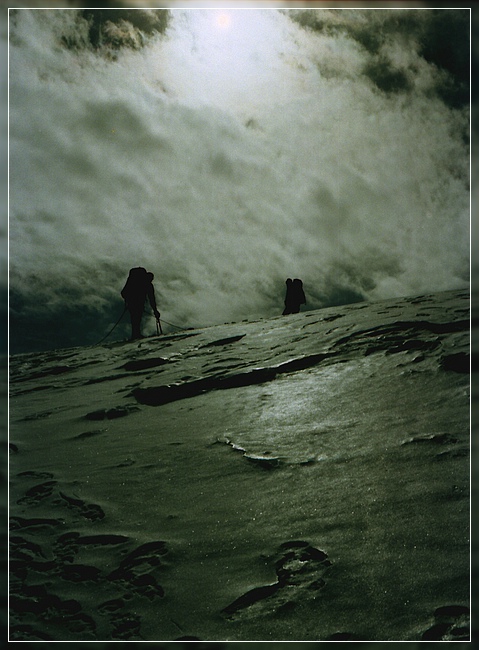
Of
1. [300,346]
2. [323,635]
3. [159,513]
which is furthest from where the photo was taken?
[300,346]

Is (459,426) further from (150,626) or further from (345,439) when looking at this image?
(150,626)

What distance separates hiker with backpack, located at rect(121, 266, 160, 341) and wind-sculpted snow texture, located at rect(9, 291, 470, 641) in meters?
4.64

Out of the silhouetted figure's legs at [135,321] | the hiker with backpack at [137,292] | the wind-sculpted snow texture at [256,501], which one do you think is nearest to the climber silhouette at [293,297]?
the hiker with backpack at [137,292]

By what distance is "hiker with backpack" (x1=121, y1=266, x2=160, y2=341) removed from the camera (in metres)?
9.78

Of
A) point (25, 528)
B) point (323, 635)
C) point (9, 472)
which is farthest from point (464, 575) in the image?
point (9, 472)

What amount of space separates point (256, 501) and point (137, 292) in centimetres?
755

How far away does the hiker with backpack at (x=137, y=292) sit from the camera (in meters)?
9.78

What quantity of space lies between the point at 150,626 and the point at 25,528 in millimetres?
1094

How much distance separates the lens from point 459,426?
3.22 m

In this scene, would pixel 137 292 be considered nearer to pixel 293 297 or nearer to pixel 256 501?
pixel 293 297

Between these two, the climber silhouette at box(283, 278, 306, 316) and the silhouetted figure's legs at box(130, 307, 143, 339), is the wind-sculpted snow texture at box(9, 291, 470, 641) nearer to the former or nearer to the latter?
the silhouetted figure's legs at box(130, 307, 143, 339)

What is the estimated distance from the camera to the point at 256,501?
2.69 m

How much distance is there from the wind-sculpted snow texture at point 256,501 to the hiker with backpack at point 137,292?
464 centimetres

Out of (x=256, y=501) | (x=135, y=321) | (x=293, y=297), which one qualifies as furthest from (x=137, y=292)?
(x=256, y=501)
